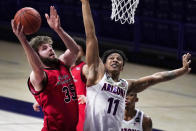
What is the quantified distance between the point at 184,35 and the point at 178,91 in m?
3.09

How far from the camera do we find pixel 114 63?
6316 mm

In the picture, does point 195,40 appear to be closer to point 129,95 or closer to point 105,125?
point 129,95

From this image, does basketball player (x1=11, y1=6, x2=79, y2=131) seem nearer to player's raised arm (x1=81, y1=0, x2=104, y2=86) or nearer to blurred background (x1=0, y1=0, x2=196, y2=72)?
player's raised arm (x1=81, y1=0, x2=104, y2=86)

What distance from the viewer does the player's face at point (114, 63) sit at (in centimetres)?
629

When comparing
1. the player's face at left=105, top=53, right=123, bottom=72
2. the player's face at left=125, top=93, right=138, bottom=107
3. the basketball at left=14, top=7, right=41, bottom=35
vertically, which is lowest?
the player's face at left=125, top=93, right=138, bottom=107

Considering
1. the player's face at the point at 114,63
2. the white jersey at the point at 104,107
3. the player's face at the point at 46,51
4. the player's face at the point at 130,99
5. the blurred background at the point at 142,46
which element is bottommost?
the blurred background at the point at 142,46

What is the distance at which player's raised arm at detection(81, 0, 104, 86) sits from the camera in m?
5.99

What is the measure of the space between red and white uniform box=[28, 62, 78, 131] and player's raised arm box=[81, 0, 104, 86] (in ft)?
0.94

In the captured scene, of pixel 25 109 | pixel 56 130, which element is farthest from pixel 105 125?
pixel 25 109

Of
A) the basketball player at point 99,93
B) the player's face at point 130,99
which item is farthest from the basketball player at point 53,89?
the player's face at point 130,99

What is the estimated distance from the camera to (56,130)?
6.11 meters

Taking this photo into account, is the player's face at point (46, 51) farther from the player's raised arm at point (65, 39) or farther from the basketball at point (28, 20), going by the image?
the basketball at point (28, 20)

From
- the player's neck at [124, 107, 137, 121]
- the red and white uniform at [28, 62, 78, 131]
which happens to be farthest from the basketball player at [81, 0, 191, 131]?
the player's neck at [124, 107, 137, 121]

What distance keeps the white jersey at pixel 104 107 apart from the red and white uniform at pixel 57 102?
18 centimetres
